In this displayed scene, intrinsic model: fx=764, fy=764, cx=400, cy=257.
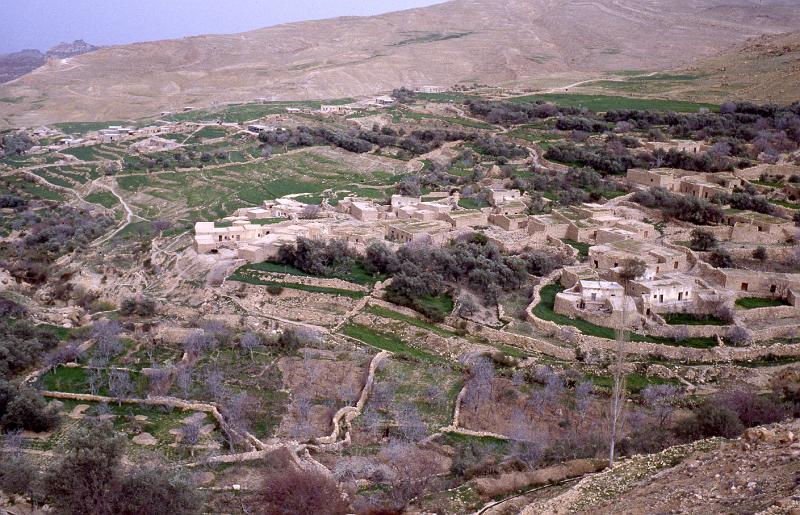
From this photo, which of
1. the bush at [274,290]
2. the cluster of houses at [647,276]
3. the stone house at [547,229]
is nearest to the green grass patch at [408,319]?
the bush at [274,290]

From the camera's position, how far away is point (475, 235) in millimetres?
28531

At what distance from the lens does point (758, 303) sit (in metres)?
22.9

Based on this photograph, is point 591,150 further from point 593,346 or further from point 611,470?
point 611,470

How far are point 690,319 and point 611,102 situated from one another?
39091mm

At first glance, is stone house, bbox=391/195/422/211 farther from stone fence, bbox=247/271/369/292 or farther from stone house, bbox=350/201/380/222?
stone fence, bbox=247/271/369/292

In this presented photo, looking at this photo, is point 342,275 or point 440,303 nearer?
point 440,303

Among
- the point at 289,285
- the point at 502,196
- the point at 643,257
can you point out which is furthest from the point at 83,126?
the point at 643,257

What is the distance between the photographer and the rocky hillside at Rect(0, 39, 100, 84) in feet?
394

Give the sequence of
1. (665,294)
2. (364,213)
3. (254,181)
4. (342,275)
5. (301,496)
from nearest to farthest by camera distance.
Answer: (301,496)
(665,294)
(342,275)
(364,213)
(254,181)

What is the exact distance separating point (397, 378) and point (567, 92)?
51246 mm

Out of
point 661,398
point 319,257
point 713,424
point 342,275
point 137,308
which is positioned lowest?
point 661,398

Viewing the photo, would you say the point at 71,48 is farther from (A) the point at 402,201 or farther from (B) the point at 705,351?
(B) the point at 705,351

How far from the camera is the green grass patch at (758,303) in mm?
22641

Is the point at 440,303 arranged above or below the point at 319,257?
below
